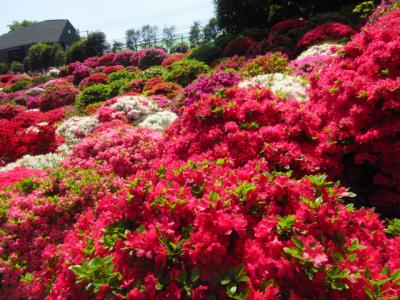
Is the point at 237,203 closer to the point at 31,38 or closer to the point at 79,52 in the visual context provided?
the point at 79,52

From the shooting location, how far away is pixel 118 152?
5266 mm

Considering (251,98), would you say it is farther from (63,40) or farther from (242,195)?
(63,40)

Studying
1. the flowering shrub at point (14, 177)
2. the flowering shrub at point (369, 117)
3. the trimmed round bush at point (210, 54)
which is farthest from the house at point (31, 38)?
the flowering shrub at point (369, 117)

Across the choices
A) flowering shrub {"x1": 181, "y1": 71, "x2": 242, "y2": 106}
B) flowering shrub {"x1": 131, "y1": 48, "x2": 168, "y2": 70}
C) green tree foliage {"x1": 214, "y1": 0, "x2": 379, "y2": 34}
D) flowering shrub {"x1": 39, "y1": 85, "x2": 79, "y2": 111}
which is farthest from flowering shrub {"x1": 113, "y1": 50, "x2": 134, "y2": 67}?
flowering shrub {"x1": 181, "y1": 71, "x2": 242, "y2": 106}

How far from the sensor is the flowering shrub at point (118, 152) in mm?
5125

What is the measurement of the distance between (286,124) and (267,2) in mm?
17508

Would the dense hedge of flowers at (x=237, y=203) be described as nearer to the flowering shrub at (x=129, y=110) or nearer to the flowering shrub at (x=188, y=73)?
the flowering shrub at (x=129, y=110)

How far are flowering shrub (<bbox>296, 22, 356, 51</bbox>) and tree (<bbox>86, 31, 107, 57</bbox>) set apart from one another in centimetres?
3076

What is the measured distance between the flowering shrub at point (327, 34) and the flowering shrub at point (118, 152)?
831 centimetres

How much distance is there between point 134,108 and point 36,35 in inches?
2337

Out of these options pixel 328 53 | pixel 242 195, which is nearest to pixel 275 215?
pixel 242 195

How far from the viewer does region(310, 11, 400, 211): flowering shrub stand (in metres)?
3.52

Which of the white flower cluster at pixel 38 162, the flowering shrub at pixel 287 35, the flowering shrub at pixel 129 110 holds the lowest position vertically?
the white flower cluster at pixel 38 162

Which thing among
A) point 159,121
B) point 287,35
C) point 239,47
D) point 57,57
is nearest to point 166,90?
point 159,121
